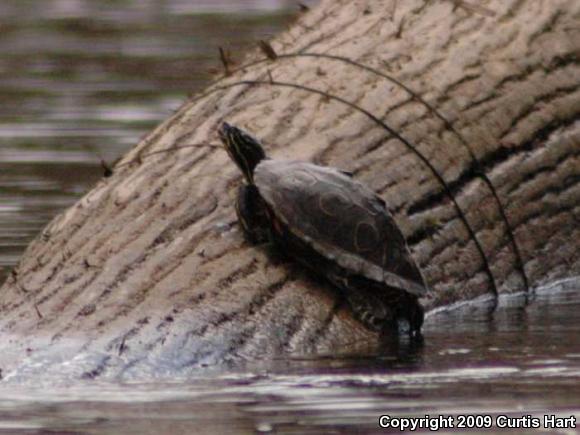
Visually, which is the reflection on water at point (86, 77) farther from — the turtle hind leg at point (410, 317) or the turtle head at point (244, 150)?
the turtle hind leg at point (410, 317)

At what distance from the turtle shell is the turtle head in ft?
0.55

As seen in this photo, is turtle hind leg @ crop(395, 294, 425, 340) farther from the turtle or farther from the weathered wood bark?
the weathered wood bark

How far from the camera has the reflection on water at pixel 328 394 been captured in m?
5.86

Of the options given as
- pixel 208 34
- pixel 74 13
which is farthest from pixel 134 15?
pixel 208 34

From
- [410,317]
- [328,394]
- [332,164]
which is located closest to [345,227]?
[410,317]

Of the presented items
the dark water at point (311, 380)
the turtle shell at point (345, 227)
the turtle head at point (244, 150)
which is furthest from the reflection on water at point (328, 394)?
the turtle head at point (244, 150)

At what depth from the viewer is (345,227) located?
23.0 feet

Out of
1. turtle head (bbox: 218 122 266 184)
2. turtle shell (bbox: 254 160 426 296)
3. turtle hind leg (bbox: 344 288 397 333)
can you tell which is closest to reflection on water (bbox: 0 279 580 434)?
turtle hind leg (bbox: 344 288 397 333)

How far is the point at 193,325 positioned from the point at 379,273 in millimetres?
746

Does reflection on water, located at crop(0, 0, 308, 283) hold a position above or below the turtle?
above

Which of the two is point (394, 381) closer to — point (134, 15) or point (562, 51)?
point (562, 51)

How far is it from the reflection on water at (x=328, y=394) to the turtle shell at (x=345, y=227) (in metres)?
0.29

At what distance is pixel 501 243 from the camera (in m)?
8.05

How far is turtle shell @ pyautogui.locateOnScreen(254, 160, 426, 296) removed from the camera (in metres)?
7.00
